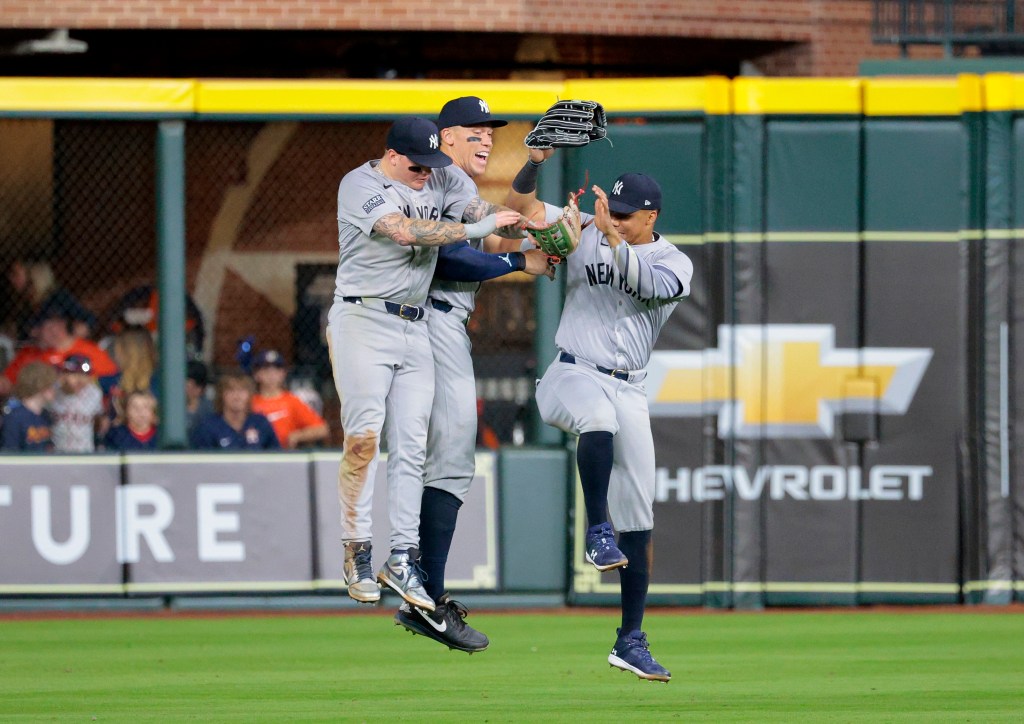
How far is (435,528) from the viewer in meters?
7.45

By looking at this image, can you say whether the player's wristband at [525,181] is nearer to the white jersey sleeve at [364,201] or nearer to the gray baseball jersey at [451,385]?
the gray baseball jersey at [451,385]

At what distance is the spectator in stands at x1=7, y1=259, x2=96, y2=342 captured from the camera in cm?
1199

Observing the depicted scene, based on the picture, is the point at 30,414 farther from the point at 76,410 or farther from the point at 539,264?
the point at 539,264

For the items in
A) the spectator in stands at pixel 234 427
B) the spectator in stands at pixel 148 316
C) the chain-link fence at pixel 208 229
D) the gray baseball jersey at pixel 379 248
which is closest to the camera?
the gray baseball jersey at pixel 379 248

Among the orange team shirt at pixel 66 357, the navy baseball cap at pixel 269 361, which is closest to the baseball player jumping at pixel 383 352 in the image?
the navy baseball cap at pixel 269 361

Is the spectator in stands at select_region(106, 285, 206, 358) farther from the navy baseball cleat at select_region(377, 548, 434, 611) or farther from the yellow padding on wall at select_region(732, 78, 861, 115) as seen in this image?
the navy baseball cleat at select_region(377, 548, 434, 611)

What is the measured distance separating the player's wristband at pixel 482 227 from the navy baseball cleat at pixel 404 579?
1398 millimetres

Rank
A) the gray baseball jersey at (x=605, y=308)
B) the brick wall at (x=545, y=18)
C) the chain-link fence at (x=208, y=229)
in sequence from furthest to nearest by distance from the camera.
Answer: the brick wall at (x=545, y=18)
the chain-link fence at (x=208, y=229)
the gray baseball jersey at (x=605, y=308)

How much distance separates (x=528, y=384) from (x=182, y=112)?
9.84 ft

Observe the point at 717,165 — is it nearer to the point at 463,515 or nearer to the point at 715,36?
the point at 463,515

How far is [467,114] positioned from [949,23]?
914 cm

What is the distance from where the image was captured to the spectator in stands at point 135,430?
10.9 metres

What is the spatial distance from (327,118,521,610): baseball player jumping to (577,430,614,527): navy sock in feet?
2.33

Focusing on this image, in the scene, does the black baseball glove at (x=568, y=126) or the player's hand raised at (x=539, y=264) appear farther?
the player's hand raised at (x=539, y=264)
